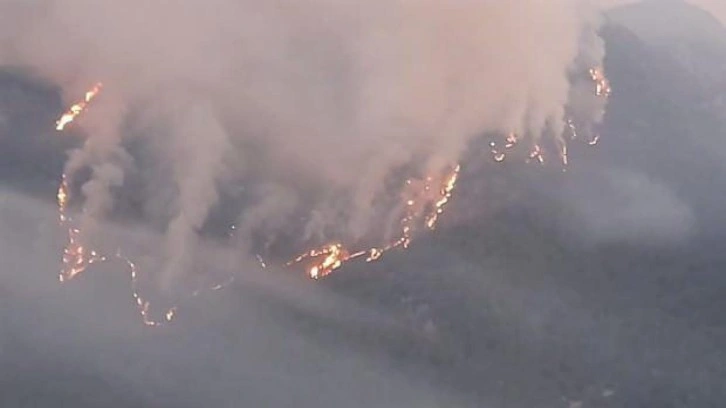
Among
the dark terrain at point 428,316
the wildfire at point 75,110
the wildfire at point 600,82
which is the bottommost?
the dark terrain at point 428,316

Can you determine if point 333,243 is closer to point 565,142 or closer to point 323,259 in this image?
point 323,259

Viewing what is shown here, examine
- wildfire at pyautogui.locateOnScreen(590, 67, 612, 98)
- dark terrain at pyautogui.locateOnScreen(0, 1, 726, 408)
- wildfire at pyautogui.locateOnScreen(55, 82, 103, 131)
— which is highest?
wildfire at pyautogui.locateOnScreen(590, 67, 612, 98)

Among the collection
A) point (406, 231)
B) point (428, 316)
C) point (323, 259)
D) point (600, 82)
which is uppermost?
point (600, 82)

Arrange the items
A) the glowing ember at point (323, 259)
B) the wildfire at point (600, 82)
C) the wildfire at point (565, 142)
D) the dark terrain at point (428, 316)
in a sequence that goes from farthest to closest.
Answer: the wildfire at point (600, 82), the wildfire at point (565, 142), the glowing ember at point (323, 259), the dark terrain at point (428, 316)

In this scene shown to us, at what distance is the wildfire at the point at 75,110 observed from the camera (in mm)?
110438

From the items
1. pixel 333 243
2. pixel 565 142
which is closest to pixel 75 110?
pixel 333 243

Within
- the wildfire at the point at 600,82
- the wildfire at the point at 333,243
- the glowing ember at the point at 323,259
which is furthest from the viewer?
the wildfire at the point at 600,82

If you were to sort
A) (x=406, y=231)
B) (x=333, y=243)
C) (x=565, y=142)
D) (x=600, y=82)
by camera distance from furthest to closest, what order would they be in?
(x=600, y=82)
(x=565, y=142)
(x=406, y=231)
(x=333, y=243)

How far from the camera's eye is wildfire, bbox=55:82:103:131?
362ft

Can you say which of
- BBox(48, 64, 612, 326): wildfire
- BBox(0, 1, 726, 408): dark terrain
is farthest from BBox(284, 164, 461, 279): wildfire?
BBox(0, 1, 726, 408): dark terrain

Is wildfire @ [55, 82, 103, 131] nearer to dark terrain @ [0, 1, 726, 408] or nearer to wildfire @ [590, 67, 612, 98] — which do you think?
dark terrain @ [0, 1, 726, 408]

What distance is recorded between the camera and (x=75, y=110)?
368 feet

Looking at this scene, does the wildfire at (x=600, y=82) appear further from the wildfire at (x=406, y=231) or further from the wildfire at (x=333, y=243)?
the wildfire at (x=406, y=231)

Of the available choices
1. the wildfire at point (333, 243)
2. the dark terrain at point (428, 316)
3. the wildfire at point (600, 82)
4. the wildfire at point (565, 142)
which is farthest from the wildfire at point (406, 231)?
the wildfire at point (600, 82)
